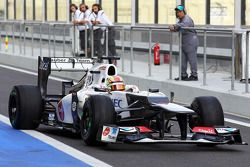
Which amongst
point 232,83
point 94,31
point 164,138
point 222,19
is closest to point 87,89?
point 164,138

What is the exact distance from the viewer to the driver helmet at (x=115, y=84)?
468 inches

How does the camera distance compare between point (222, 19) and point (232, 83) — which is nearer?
point (232, 83)

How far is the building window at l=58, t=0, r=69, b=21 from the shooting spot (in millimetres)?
39156

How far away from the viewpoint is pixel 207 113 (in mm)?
11336

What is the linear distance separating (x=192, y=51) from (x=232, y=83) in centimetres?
197

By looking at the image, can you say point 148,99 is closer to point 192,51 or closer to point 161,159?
point 161,159

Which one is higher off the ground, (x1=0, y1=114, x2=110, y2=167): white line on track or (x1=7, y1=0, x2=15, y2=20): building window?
(x1=7, y1=0, x2=15, y2=20): building window

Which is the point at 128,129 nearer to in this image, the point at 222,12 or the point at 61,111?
the point at 61,111

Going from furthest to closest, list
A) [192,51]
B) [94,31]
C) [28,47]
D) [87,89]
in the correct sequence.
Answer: [28,47] < [94,31] < [192,51] < [87,89]

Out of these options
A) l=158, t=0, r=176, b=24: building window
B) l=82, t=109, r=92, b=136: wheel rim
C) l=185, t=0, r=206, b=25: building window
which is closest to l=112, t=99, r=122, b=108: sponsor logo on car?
l=82, t=109, r=92, b=136: wheel rim

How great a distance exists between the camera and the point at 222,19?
25016 millimetres

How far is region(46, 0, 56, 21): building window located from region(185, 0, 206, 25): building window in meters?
14.3

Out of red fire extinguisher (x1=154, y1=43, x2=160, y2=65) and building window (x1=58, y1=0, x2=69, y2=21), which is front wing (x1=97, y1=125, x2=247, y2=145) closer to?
red fire extinguisher (x1=154, y1=43, x2=160, y2=65)

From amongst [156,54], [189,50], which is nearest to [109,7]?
[156,54]
